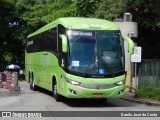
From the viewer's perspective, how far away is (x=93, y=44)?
16266 mm

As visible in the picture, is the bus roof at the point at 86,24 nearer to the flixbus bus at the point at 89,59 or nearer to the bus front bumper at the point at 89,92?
the flixbus bus at the point at 89,59

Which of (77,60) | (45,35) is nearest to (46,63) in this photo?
(45,35)

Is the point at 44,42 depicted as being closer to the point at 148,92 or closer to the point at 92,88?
the point at 148,92

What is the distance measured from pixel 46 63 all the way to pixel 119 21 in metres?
5.27

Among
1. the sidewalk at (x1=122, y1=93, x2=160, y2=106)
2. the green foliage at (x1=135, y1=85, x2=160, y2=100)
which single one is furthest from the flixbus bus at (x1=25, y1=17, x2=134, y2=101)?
the green foliage at (x1=135, y1=85, x2=160, y2=100)

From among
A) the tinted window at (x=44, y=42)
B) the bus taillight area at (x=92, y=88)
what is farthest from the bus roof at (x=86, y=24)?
the bus taillight area at (x=92, y=88)

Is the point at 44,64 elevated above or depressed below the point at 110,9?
below

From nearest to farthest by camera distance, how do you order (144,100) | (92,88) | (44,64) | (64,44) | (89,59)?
(64,44)
(92,88)
(89,59)
(144,100)
(44,64)

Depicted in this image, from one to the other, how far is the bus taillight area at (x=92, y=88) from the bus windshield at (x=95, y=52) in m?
0.35

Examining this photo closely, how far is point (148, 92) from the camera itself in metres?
19.2

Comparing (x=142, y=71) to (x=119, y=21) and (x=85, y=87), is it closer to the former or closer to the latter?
(x=119, y=21)

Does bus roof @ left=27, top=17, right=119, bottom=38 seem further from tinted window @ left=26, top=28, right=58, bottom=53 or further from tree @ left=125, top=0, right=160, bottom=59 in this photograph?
tree @ left=125, top=0, right=160, bottom=59

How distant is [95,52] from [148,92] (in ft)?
14.5

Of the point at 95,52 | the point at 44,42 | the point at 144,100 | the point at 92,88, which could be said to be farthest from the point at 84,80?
the point at 44,42
